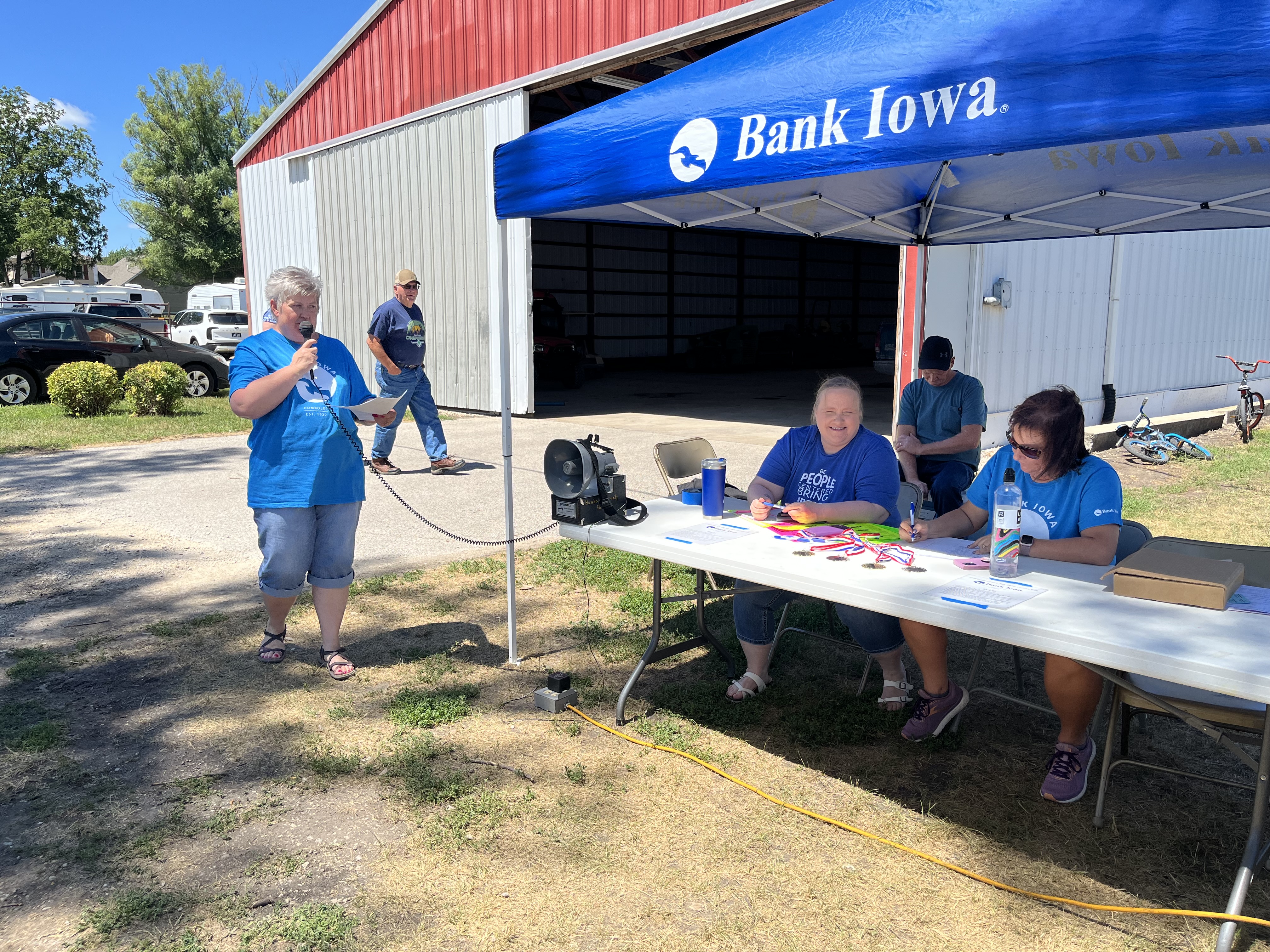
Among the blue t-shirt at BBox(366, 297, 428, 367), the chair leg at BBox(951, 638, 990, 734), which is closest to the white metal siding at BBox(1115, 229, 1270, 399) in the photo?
the blue t-shirt at BBox(366, 297, 428, 367)

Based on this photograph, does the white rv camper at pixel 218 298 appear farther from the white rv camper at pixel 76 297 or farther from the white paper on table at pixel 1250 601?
the white paper on table at pixel 1250 601

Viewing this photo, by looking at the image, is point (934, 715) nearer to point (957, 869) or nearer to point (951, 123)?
point (957, 869)

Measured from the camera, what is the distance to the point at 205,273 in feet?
132

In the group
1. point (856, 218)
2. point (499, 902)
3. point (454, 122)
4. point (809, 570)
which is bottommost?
point (499, 902)

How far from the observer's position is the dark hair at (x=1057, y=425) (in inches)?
115

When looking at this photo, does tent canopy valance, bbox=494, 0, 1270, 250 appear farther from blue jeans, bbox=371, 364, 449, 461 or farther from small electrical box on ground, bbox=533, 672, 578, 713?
blue jeans, bbox=371, 364, 449, 461

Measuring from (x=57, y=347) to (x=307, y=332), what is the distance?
11714 millimetres

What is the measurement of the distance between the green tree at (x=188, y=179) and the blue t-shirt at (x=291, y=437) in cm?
4035

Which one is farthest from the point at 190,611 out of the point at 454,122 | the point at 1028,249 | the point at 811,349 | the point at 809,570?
the point at 811,349

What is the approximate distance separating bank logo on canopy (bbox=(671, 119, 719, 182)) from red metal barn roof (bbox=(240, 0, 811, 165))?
6.66 m

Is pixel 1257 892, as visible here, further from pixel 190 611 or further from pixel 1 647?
pixel 1 647

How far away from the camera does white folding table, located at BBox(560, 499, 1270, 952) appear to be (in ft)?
6.44

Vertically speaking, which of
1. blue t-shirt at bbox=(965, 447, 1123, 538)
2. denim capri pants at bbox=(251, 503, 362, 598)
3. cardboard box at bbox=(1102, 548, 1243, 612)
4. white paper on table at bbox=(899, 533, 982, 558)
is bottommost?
denim capri pants at bbox=(251, 503, 362, 598)

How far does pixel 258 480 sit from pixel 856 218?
137 inches
